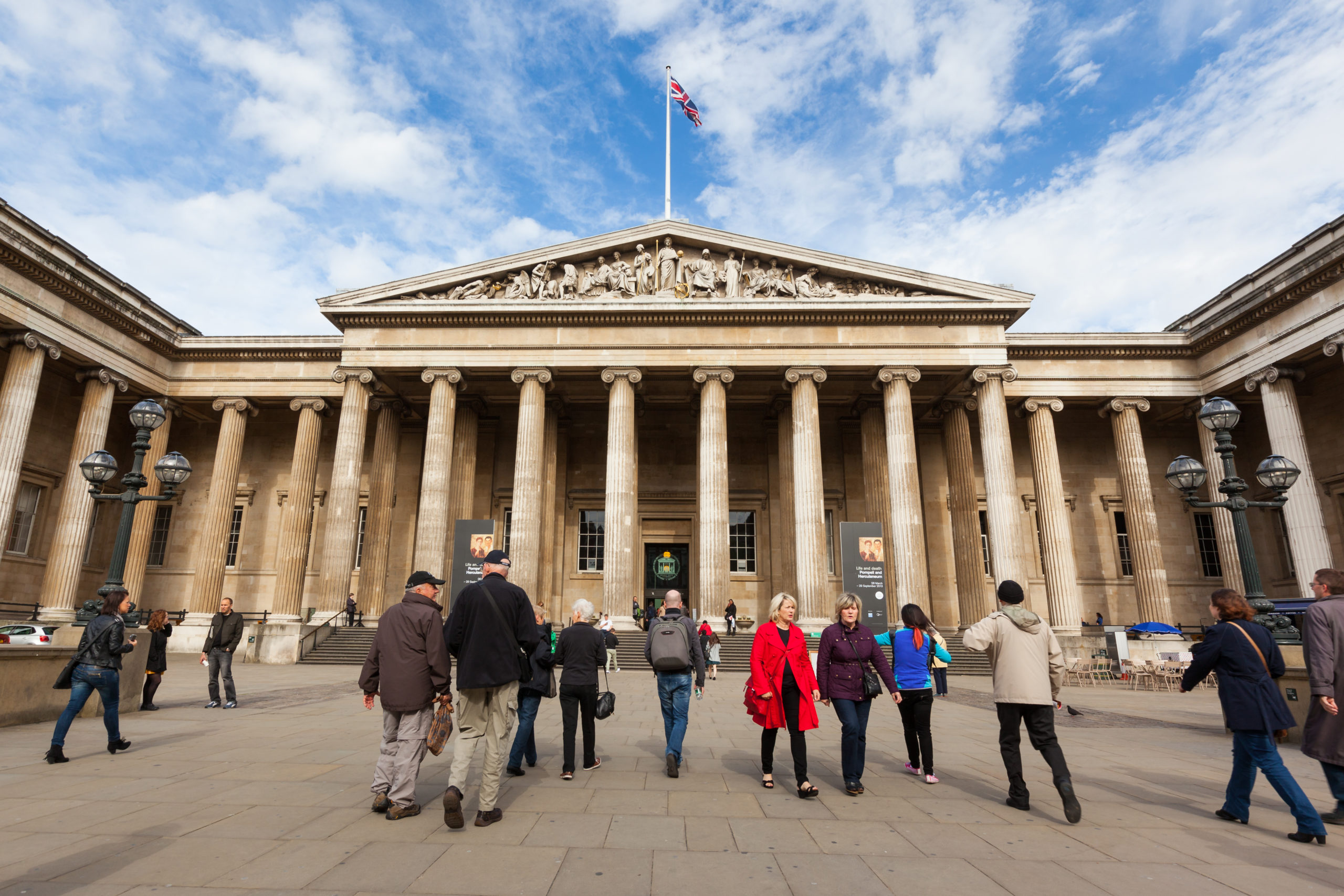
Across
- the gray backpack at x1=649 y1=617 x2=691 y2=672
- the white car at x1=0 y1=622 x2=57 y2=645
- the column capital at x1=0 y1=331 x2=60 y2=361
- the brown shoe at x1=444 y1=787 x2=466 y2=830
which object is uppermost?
the column capital at x1=0 y1=331 x2=60 y2=361

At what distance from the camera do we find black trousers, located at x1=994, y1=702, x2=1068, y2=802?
226 inches

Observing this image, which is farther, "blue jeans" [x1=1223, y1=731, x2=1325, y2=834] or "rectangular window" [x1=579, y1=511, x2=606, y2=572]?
"rectangular window" [x1=579, y1=511, x2=606, y2=572]

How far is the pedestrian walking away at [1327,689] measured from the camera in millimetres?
5547

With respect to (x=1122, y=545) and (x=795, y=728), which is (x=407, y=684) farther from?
(x=1122, y=545)

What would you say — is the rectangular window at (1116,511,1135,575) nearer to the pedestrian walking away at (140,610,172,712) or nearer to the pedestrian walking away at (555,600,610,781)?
the pedestrian walking away at (555,600,610,781)

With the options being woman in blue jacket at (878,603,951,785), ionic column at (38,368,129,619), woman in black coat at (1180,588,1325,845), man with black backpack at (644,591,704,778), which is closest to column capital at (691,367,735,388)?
man with black backpack at (644,591,704,778)

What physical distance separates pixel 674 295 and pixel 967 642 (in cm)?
1966

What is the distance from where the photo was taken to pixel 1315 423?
25.2m

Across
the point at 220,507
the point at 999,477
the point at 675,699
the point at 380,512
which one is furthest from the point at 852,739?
the point at 220,507

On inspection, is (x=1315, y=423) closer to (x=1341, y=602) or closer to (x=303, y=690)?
(x=1341, y=602)

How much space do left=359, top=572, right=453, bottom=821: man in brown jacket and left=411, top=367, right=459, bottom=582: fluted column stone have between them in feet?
56.5

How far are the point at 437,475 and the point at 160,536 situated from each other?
606 inches

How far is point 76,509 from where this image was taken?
23.3 m

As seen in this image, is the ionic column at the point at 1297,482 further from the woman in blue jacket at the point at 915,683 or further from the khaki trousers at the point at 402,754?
the khaki trousers at the point at 402,754
